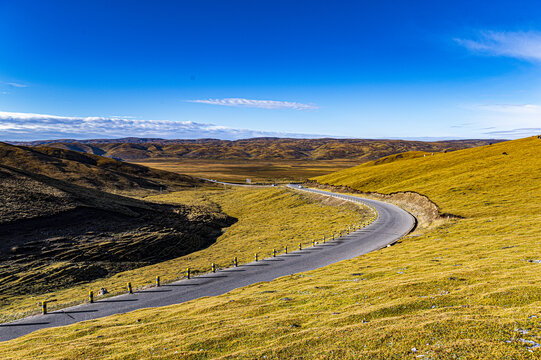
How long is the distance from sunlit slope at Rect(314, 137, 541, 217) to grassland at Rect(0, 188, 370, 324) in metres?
18.5

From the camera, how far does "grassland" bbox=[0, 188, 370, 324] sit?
95.1ft

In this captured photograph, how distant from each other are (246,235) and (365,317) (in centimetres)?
4501

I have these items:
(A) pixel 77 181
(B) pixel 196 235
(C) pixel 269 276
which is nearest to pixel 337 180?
(B) pixel 196 235

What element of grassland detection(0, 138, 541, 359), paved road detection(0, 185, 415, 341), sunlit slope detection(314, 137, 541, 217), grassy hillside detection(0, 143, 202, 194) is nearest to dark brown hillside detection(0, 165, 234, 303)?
paved road detection(0, 185, 415, 341)

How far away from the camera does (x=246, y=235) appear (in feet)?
186

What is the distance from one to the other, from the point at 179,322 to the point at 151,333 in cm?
159

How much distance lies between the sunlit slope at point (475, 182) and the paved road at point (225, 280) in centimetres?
1562

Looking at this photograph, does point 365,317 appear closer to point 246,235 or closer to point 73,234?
point 246,235

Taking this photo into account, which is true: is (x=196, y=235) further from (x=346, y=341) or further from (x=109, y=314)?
(x=346, y=341)

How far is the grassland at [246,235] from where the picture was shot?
29.0 metres

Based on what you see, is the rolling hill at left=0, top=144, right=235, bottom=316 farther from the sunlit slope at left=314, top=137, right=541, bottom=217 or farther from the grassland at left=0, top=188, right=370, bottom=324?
the sunlit slope at left=314, top=137, right=541, bottom=217

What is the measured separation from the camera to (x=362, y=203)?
224ft

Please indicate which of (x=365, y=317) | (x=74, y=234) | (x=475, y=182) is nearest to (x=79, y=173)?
(x=74, y=234)

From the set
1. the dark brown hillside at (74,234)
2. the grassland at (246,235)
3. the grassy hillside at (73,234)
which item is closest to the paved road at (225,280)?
the grassland at (246,235)
